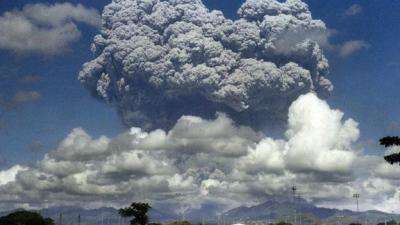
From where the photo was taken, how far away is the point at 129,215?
18750cm

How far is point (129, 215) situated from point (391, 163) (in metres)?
135

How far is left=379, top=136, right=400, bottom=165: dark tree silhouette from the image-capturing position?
60112 mm

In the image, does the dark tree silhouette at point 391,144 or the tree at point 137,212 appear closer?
the dark tree silhouette at point 391,144

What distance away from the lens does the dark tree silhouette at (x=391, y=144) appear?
197 feet

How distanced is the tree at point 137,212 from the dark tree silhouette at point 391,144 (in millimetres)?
131702

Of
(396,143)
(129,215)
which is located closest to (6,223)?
(129,215)

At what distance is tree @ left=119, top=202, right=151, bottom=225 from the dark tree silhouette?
131702 millimetres

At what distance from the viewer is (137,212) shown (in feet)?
614

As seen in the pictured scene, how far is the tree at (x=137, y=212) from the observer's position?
186 meters

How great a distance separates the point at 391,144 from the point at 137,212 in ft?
436

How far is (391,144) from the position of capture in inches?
2421

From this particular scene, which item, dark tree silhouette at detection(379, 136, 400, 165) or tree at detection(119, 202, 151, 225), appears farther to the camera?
tree at detection(119, 202, 151, 225)

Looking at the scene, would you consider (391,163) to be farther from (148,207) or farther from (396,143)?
(148,207)

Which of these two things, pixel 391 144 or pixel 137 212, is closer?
pixel 391 144
